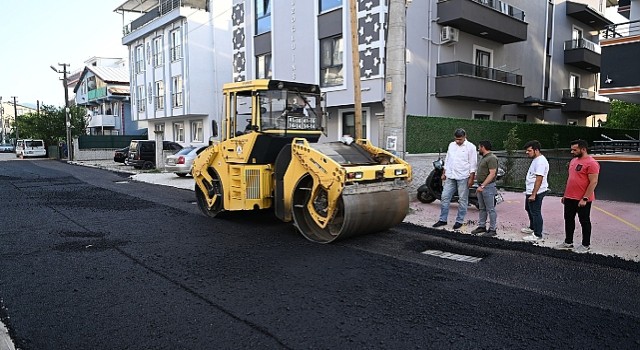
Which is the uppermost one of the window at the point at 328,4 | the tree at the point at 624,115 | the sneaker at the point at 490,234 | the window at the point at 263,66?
the window at the point at 328,4

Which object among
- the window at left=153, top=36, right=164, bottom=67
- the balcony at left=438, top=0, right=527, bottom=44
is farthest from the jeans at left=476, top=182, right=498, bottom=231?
the window at left=153, top=36, right=164, bottom=67

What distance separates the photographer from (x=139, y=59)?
35.2m

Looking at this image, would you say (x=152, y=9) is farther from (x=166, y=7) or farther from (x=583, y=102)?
(x=583, y=102)

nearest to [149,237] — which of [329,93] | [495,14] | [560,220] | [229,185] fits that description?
[229,185]

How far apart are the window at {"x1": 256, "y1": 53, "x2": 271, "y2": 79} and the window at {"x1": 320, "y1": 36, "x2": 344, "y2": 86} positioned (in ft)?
12.7

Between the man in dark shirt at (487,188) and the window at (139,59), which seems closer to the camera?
the man in dark shirt at (487,188)

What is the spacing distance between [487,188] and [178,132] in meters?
28.4

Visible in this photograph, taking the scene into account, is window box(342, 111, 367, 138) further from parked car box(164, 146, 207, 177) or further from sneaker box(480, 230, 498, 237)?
sneaker box(480, 230, 498, 237)

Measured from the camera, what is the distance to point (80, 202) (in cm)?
1251

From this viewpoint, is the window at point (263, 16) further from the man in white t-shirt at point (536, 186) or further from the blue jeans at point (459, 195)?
the man in white t-shirt at point (536, 186)

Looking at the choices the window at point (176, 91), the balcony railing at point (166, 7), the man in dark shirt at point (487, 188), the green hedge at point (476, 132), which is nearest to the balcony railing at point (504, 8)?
the green hedge at point (476, 132)

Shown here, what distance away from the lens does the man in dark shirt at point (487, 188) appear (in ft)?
25.7

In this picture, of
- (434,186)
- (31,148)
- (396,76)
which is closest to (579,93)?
(434,186)

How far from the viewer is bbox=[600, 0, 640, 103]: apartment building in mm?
11375
